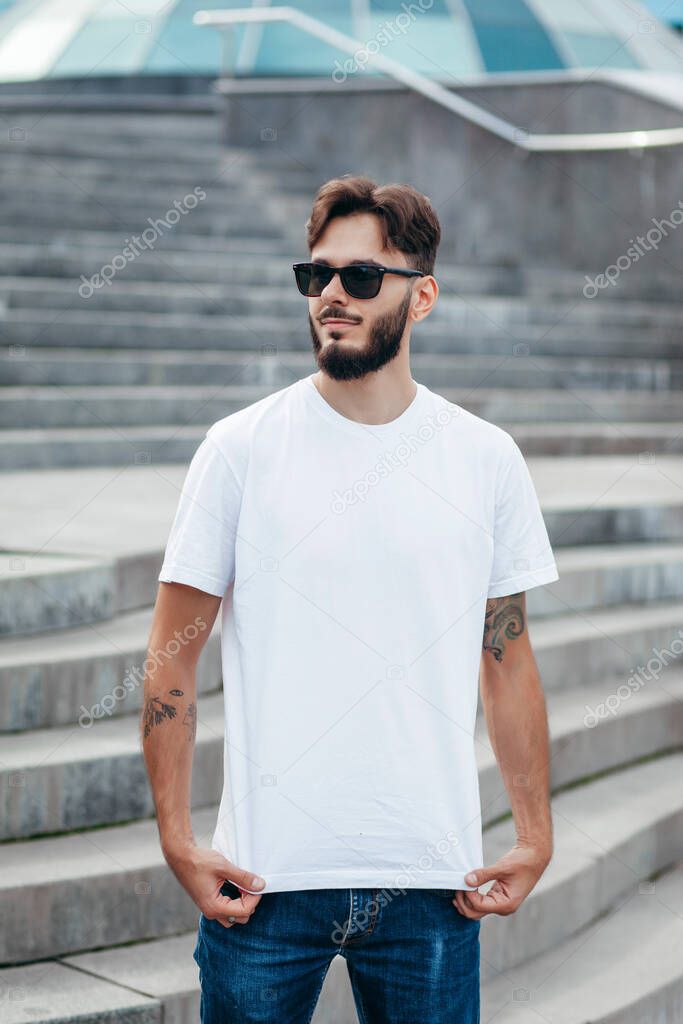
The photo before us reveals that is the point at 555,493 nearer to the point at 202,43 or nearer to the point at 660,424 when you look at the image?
the point at 660,424

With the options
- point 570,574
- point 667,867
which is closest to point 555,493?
point 570,574

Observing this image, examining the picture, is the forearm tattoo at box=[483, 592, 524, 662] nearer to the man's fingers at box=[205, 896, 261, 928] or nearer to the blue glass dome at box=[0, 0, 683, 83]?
the man's fingers at box=[205, 896, 261, 928]

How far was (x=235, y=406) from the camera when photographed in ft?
23.8

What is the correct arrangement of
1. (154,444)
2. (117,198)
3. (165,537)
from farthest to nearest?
(117,198) → (154,444) → (165,537)

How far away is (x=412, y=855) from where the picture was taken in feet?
7.04

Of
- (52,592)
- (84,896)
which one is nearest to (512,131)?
(52,592)

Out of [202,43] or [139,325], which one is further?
[202,43]

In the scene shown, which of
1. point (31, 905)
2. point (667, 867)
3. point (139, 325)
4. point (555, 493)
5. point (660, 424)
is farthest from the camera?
point (660, 424)

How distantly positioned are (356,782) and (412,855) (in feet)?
0.52

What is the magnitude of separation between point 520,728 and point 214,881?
0.63 metres
